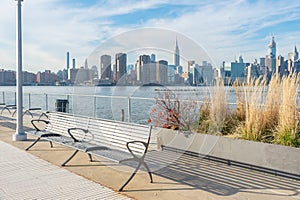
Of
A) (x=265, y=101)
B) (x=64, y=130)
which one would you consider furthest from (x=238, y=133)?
(x=64, y=130)

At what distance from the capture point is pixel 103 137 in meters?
4.24

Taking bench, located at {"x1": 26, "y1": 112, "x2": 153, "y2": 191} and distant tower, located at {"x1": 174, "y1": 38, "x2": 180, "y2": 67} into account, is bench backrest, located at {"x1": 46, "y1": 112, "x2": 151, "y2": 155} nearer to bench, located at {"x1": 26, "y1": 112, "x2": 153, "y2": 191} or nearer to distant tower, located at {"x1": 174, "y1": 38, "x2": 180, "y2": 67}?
bench, located at {"x1": 26, "y1": 112, "x2": 153, "y2": 191}

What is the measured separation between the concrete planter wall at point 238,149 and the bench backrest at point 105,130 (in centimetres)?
96

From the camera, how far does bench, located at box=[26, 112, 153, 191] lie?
345 centimetres

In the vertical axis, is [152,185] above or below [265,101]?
below

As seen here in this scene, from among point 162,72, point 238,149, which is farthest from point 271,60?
point 238,149

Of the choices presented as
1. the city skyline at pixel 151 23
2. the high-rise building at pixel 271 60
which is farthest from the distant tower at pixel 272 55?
the city skyline at pixel 151 23

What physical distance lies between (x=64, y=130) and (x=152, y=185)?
7.02 ft

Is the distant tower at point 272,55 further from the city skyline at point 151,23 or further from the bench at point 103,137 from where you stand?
the bench at point 103,137

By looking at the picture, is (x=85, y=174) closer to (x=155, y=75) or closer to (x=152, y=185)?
(x=152, y=185)

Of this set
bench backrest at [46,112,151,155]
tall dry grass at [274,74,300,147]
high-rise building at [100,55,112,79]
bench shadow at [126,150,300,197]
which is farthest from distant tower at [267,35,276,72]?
high-rise building at [100,55,112,79]

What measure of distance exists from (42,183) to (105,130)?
1073 mm

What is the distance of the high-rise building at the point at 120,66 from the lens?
679 centimetres

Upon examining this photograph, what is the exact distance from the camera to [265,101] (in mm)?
4410
